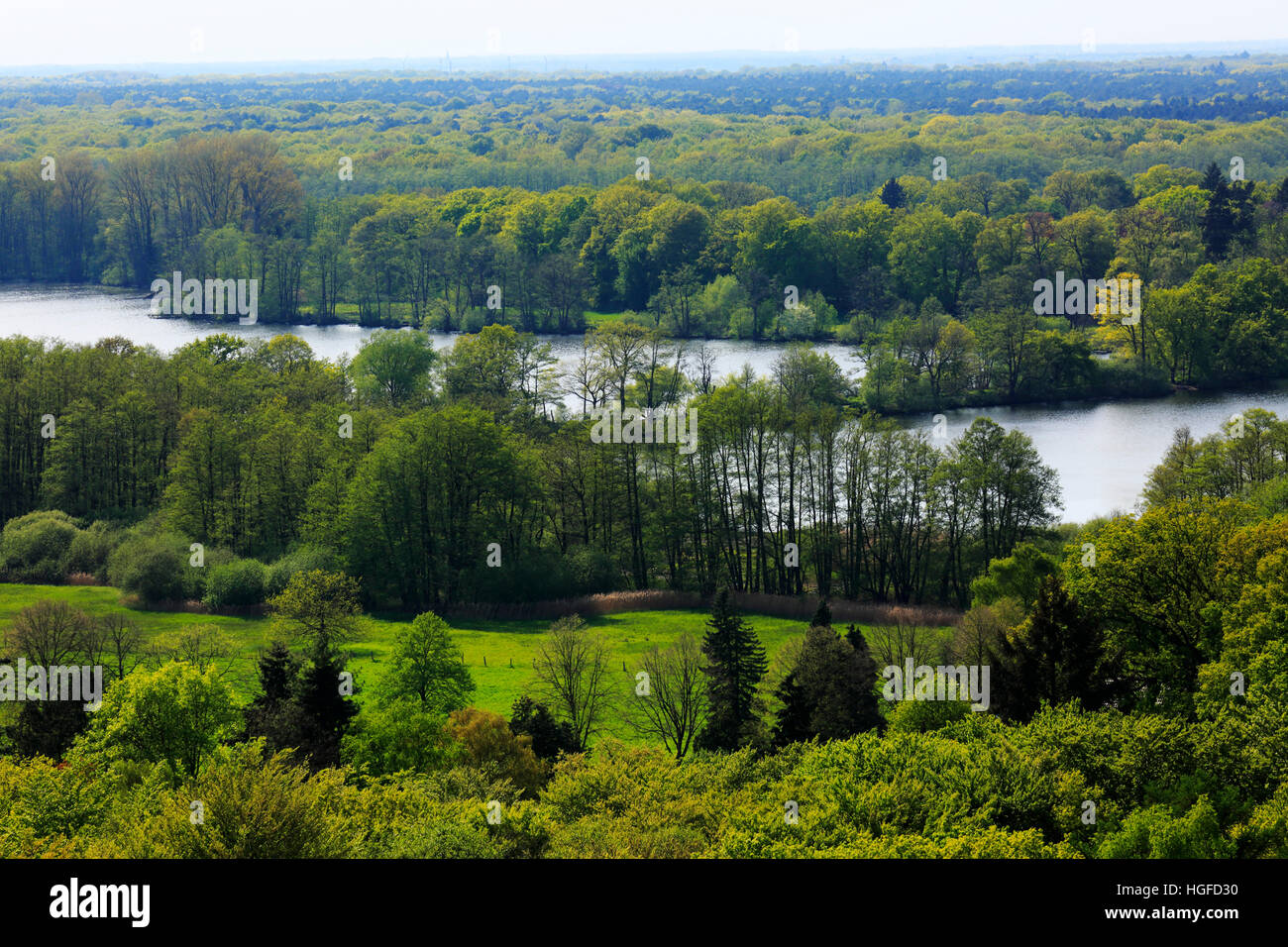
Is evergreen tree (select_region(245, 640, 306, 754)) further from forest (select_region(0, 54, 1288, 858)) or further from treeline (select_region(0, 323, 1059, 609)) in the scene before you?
treeline (select_region(0, 323, 1059, 609))

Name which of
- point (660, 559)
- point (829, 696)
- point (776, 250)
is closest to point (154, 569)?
point (660, 559)

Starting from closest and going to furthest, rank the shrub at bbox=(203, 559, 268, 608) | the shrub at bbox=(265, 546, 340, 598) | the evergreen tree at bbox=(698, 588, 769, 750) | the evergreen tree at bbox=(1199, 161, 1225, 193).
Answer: the evergreen tree at bbox=(698, 588, 769, 750) < the shrub at bbox=(203, 559, 268, 608) < the shrub at bbox=(265, 546, 340, 598) < the evergreen tree at bbox=(1199, 161, 1225, 193)

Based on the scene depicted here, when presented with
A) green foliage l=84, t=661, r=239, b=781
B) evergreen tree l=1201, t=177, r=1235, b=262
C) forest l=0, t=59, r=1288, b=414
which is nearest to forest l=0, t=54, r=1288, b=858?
green foliage l=84, t=661, r=239, b=781

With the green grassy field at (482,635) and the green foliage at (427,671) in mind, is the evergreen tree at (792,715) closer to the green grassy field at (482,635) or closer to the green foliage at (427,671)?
the green grassy field at (482,635)

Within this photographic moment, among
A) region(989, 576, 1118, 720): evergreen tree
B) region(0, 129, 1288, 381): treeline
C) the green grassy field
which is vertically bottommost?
the green grassy field

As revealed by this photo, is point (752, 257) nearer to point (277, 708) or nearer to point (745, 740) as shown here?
point (745, 740)
